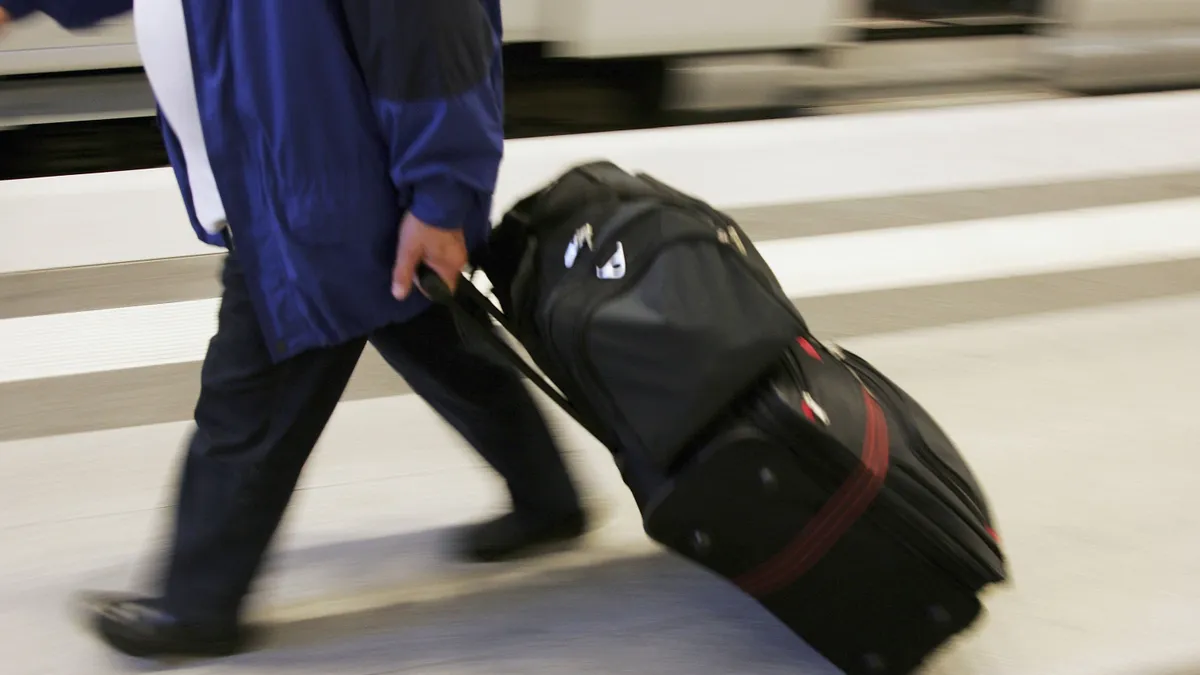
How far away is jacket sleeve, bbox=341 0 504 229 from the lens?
85 centimetres

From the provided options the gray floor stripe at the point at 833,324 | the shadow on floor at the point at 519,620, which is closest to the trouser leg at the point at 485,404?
the shadow on floor at the point at 519,620

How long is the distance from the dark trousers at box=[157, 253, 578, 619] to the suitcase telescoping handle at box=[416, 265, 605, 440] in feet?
0.25

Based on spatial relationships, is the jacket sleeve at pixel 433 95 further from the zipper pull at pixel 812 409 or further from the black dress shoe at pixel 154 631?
the black dress shoe at pixel 154 631

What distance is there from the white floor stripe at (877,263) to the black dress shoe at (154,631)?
0.63 m

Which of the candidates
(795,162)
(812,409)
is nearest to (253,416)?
(812,409)

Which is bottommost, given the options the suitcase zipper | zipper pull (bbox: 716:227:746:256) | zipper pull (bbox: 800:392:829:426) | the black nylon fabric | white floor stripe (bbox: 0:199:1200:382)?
white floor stripe (bbox: 0:199:1200:382)

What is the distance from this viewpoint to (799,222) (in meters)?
Result: 2.22

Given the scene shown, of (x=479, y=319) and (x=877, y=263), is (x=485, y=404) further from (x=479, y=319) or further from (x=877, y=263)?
(x=877, y=263)

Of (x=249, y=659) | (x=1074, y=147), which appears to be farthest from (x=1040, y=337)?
(x=249, y=659)

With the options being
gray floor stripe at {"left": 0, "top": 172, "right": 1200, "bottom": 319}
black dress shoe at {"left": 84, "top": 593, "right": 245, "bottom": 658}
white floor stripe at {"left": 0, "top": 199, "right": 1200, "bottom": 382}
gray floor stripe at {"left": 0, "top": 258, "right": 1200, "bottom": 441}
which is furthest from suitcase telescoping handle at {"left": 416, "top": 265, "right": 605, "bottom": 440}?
gray floor stripe at {"left": 0, "top": 172, "right": 1200, "bottom": 319}

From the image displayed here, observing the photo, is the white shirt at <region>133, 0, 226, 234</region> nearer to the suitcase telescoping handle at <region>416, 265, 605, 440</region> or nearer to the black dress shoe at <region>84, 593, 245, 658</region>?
the suitcase telescoping handle at <region>416, 265, 605, 440</region>

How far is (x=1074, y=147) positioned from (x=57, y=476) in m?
2.37

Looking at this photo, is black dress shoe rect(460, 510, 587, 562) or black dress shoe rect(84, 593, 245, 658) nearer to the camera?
black dress shoe rect(84, 593, 245, 658)

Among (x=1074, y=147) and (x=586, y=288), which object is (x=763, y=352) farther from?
(x=1074, y=147)
